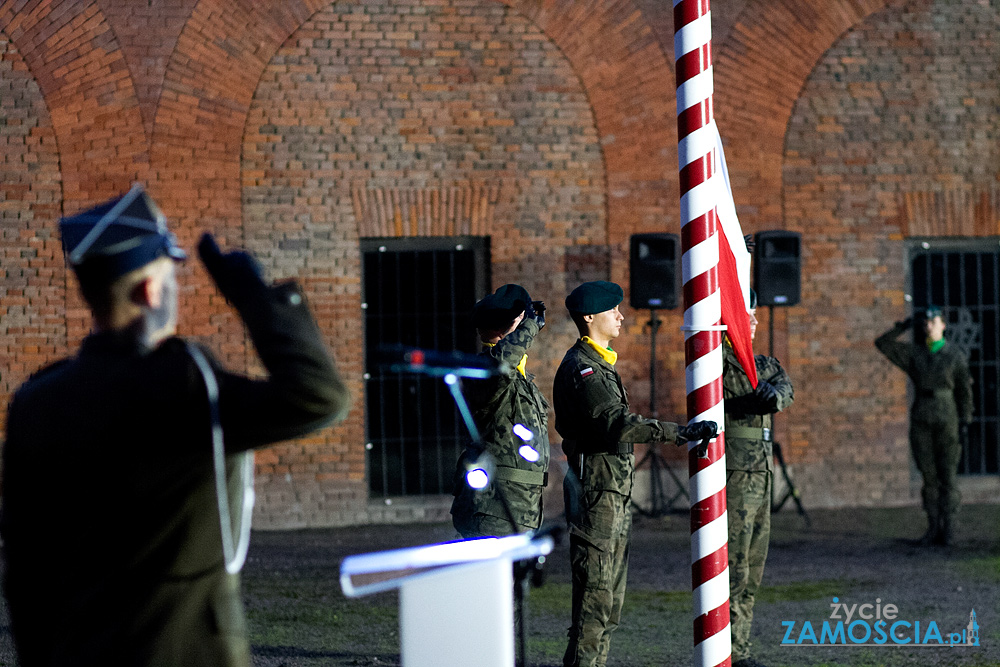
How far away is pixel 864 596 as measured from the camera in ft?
25.4

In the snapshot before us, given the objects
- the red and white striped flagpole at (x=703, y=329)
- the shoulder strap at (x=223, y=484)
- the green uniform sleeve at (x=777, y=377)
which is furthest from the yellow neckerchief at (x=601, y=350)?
the shoulder strap at (x=223, y=484)

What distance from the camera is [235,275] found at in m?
2.09

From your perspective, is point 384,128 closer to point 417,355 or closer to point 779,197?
point 779,197

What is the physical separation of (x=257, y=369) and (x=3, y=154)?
10.6 ft

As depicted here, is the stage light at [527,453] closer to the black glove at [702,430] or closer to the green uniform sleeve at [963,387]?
the black glove at [702,430]

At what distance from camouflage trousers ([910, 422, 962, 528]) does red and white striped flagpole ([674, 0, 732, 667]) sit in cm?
626

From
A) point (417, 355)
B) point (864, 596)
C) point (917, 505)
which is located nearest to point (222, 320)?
point (864, 596)

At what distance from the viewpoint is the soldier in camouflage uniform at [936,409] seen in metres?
9.55

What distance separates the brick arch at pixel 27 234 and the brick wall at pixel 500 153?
2 cm

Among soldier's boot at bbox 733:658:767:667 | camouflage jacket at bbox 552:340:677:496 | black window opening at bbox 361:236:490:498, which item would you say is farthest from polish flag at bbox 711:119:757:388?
black window opening at bbox 361:236:490:498

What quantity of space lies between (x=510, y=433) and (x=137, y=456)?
10.7 feet

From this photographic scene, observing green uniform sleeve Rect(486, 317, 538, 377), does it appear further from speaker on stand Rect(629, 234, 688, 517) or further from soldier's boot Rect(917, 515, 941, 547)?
soldier's boot Rect(917, 515, 941, 547)

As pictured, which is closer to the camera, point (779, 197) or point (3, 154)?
point (3, 154)

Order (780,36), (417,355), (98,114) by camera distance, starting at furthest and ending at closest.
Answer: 1. (780,36)
2. (98,114)
3. (417,355)
